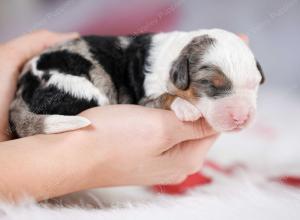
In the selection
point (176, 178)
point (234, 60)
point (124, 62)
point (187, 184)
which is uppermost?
point (234, 60)

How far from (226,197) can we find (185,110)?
1.43 feet

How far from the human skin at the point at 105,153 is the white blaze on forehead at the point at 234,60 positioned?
304 millimetres

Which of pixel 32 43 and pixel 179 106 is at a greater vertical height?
pixel 32 43

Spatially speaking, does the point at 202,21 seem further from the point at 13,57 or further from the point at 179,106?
the point at 179,106

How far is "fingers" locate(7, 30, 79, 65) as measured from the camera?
2.89 metres

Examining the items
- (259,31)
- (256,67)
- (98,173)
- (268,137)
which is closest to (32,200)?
(98,173)

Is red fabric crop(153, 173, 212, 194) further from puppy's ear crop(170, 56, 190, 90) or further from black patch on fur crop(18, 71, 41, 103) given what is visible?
black patch on fur crop(18, 71, 41, 103)

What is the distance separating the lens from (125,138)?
7.40ft

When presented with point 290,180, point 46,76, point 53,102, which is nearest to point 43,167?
point 53,102

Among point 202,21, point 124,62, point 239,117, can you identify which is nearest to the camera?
point 239,117

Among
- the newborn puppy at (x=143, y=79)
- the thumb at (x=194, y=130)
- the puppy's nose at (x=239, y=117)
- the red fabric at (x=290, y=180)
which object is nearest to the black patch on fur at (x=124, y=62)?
the newborn puppy at (x=143, y=79)

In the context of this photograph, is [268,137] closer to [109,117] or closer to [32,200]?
[109,117]

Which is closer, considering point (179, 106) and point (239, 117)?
point (239, 117)

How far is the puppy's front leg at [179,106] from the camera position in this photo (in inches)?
85.9
